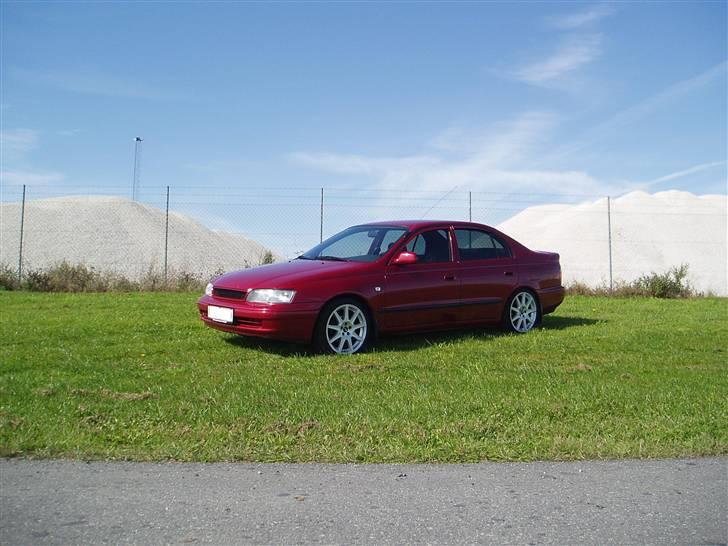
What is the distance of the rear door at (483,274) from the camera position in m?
9.81

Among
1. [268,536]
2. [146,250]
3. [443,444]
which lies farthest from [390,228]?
[146,250]

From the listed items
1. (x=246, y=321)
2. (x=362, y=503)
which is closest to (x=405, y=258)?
(x=246, y=321)

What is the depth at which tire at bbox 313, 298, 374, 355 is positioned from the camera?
8414 millimetres

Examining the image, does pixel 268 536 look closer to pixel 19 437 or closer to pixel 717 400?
pixel 19 437

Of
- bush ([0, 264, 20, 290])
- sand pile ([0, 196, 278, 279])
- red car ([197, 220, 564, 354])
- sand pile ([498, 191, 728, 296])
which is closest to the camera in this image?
red car ([197, 220, 564, 354])

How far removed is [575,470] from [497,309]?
574 cm

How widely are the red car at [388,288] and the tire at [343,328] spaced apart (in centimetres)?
1

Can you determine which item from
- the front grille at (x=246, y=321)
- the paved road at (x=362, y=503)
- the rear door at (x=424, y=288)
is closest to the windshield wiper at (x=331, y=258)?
the rear door at (x=424, y=288)

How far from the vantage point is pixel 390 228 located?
9.71 metres

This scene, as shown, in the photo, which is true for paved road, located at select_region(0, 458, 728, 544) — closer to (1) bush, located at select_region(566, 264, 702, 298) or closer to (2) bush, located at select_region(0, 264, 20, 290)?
(2) bush, located at select_region(0, 264, 20, 290)

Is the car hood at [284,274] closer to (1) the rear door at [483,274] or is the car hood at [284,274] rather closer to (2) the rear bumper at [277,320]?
(2) the rear bumper at [277,320]

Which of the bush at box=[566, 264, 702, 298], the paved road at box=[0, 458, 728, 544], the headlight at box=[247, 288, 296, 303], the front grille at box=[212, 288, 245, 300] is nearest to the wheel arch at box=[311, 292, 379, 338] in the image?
the headlight at box=[247, 288, 296, 303]

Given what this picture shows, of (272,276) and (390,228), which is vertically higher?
(390,228)

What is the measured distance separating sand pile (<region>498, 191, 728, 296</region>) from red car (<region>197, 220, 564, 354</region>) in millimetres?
23577
